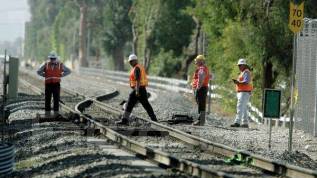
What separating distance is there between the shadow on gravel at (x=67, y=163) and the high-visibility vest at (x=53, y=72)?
6.86m

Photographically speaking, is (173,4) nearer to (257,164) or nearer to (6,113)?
(6,113)

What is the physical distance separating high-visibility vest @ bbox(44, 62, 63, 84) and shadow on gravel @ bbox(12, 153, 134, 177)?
686 centimetres

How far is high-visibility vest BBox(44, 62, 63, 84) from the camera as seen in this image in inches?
742

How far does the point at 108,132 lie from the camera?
15180mm

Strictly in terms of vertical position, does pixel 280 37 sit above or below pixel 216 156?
above

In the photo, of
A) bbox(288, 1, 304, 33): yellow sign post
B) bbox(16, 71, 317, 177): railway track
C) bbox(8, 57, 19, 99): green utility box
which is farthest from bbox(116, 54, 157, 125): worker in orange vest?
bbox(8, 57, 19, 99): green utility box

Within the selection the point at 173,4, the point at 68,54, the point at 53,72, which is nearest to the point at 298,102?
the point at 53,72

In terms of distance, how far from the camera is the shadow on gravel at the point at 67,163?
11.3 metres

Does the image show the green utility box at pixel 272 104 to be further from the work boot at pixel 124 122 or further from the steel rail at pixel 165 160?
the work boot at pixel 124 122

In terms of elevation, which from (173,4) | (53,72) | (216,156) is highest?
(173,4)

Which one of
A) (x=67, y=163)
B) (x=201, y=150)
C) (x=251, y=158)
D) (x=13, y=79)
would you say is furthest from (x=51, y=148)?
(x=13, y=79)

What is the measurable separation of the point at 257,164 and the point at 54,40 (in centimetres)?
12944

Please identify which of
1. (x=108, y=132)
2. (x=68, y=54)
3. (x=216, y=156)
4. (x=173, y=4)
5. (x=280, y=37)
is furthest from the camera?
(x=68, y=54)

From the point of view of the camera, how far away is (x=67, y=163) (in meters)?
11.7
